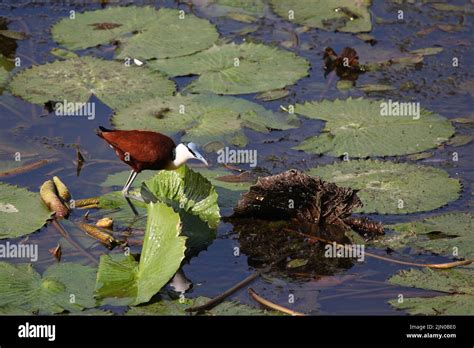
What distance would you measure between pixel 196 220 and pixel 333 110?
2.23 meters

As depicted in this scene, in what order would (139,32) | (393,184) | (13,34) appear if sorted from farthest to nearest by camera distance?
(13,34), (139,32), (393,184)

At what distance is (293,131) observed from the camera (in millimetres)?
8852

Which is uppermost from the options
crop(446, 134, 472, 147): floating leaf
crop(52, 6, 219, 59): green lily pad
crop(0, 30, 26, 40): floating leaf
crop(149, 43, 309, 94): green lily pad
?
crop(52, 6, 219, 59): green lily pad

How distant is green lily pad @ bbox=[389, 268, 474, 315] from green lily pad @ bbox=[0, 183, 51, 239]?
2400mm

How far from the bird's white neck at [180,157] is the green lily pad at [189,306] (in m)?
1.27

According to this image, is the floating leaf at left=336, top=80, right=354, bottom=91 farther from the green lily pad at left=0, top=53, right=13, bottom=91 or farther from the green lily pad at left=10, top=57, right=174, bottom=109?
the green lily pad at left=0, top=53, right=13, bottom=91

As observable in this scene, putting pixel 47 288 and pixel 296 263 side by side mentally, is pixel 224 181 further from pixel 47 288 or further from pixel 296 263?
pixel 47 288

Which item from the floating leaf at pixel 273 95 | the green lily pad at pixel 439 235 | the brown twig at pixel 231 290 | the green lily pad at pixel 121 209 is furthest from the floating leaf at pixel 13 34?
the green lily pad at pixel 439 235

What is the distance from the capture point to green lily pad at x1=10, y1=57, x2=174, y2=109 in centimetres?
913

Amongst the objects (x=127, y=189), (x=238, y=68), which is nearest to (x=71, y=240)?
(x=127, y=189)

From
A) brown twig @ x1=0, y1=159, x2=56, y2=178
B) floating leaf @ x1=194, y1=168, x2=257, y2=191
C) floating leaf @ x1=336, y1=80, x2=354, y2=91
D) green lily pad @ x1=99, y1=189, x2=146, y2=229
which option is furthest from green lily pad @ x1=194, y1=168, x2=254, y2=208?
floating leaf @ x1=336, y1=80, x2=354, y2=91

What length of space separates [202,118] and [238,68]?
0.99m

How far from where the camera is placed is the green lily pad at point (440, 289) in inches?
254

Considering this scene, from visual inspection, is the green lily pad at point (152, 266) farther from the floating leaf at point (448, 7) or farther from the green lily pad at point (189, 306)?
the floating leaf at point (448, 7)
